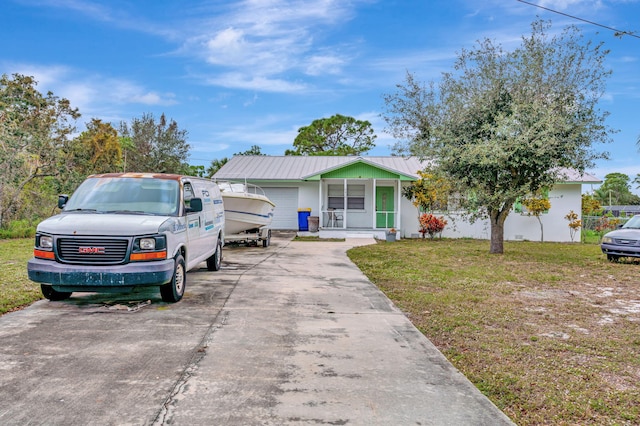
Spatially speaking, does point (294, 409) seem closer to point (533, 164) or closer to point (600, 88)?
point (533, 164)

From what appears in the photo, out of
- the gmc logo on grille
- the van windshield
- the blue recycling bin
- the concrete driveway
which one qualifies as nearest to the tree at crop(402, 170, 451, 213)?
the blue recycling bin

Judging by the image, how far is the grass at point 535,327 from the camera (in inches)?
144

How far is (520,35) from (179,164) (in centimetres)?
3013

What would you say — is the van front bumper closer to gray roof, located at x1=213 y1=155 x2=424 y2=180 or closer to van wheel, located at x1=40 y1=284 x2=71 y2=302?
van wheel, located at x1=40 y1=284 x2=71 y2=302

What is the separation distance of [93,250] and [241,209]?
8312mm

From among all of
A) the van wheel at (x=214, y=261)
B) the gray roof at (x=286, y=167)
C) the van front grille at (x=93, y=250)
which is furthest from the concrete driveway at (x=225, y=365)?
the gray roof at (x=286, y=167)

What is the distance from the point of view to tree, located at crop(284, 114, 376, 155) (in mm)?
42263

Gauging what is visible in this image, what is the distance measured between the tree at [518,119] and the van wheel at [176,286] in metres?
Answer: 9.63

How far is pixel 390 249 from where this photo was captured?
52.0 ft

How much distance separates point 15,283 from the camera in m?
7.83

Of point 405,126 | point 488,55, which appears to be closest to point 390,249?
point 405,126

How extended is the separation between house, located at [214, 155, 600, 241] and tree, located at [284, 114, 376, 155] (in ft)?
60.0

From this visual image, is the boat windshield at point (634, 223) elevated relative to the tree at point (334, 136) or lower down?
lower down

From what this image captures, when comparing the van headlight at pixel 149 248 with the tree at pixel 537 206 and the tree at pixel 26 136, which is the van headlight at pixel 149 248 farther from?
the tree at pixel 537 206
